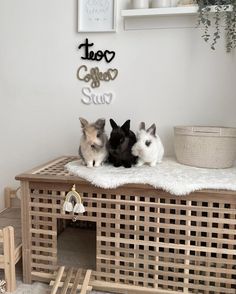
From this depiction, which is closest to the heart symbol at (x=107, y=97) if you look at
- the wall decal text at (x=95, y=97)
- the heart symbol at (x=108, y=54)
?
the wall decal text at (x=95, y=97)

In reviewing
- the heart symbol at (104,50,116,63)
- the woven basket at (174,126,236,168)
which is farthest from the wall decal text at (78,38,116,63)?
the woven basket at (174,126,236,168)

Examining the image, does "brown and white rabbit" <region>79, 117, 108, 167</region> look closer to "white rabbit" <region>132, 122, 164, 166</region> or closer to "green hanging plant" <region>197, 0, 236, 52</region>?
"white rabbit" <region>132, 122, 164, 166</region>

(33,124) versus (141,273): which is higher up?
(33,124)

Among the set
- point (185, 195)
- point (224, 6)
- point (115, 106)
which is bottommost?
point (185, 195)

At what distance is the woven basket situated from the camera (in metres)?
1.39

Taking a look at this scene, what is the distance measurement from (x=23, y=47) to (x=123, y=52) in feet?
1.96

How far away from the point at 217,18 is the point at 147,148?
2.36 feet

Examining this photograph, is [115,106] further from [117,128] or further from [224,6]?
[224,6]

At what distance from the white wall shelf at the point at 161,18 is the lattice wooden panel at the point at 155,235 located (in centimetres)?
88

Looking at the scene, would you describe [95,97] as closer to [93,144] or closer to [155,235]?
[93,144]

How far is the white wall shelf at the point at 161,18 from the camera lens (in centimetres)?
147

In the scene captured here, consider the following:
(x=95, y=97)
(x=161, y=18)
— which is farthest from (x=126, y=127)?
(x=161, y=18)

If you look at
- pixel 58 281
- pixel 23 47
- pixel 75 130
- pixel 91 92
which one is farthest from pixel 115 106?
pixel 58 281

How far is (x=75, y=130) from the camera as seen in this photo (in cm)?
175
